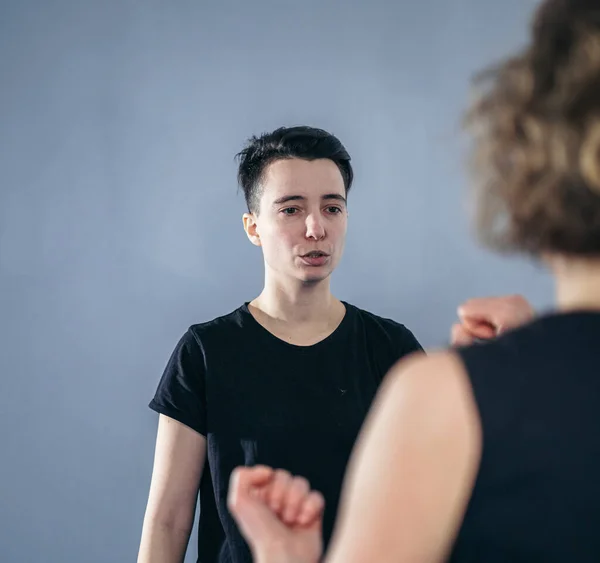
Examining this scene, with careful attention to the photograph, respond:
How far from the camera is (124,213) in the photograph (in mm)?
2111

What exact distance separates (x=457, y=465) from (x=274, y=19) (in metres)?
1.80

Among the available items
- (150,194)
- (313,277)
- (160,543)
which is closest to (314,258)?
(313,277)

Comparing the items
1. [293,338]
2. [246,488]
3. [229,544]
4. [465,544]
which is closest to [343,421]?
[293,338]

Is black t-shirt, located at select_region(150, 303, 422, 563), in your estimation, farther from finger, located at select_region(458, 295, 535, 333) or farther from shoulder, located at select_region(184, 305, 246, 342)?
finger, located at select_region(458, 295, 535, 333)

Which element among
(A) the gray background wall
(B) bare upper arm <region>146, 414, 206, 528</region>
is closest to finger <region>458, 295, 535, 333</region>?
(B) bare upper arm <region>146, 414, 206, 528</region>

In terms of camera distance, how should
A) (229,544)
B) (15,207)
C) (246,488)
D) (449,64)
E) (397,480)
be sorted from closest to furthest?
1. (397,480)
2. (246,488)
3. (229,544)
4. (449,64)
5. (15,207)

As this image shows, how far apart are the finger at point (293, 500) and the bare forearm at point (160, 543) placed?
32.5 inches

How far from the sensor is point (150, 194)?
2.11 metres

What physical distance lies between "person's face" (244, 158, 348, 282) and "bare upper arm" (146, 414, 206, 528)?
36cm

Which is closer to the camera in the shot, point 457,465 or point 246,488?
point 457,465

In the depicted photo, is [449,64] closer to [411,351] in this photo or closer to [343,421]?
[411,351]

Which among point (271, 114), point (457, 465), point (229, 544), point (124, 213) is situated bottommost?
point (229, 544)

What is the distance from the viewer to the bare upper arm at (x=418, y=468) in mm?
488

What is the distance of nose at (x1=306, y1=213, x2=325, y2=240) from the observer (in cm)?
150
